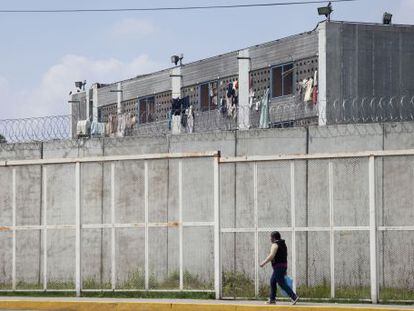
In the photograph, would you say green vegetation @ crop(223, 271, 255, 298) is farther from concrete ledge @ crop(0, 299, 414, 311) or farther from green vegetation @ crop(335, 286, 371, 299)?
green vegetation @ crop(335, 286, 371, 299)

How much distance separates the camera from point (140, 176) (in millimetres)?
21094

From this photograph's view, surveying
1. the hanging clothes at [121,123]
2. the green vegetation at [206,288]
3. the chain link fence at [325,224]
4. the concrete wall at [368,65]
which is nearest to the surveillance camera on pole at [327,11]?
the concrete wall at [368,65]

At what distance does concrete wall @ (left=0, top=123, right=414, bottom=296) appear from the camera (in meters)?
19.6

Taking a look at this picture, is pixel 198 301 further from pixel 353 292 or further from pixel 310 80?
pixel 310 80

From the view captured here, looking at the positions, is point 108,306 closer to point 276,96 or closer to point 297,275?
point 297,275

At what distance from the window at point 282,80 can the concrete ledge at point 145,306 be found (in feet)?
69.4

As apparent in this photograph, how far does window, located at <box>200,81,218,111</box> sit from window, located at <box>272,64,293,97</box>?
400 cm

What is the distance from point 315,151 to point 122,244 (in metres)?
4.05

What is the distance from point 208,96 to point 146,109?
5501 mm

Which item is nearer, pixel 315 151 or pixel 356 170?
pixel 356 170

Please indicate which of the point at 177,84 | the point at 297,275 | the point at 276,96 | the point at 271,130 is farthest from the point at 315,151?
the point at 177,84

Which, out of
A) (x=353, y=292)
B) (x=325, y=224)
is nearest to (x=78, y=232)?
(x=325, y=224)

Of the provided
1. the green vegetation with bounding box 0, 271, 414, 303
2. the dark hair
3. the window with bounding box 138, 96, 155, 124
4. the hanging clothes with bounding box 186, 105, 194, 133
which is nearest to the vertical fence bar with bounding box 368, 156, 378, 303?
the green vegetation with bounding box 0, 271, 414, 303

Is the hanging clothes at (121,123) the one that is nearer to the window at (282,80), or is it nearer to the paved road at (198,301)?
the window at (282,80)
